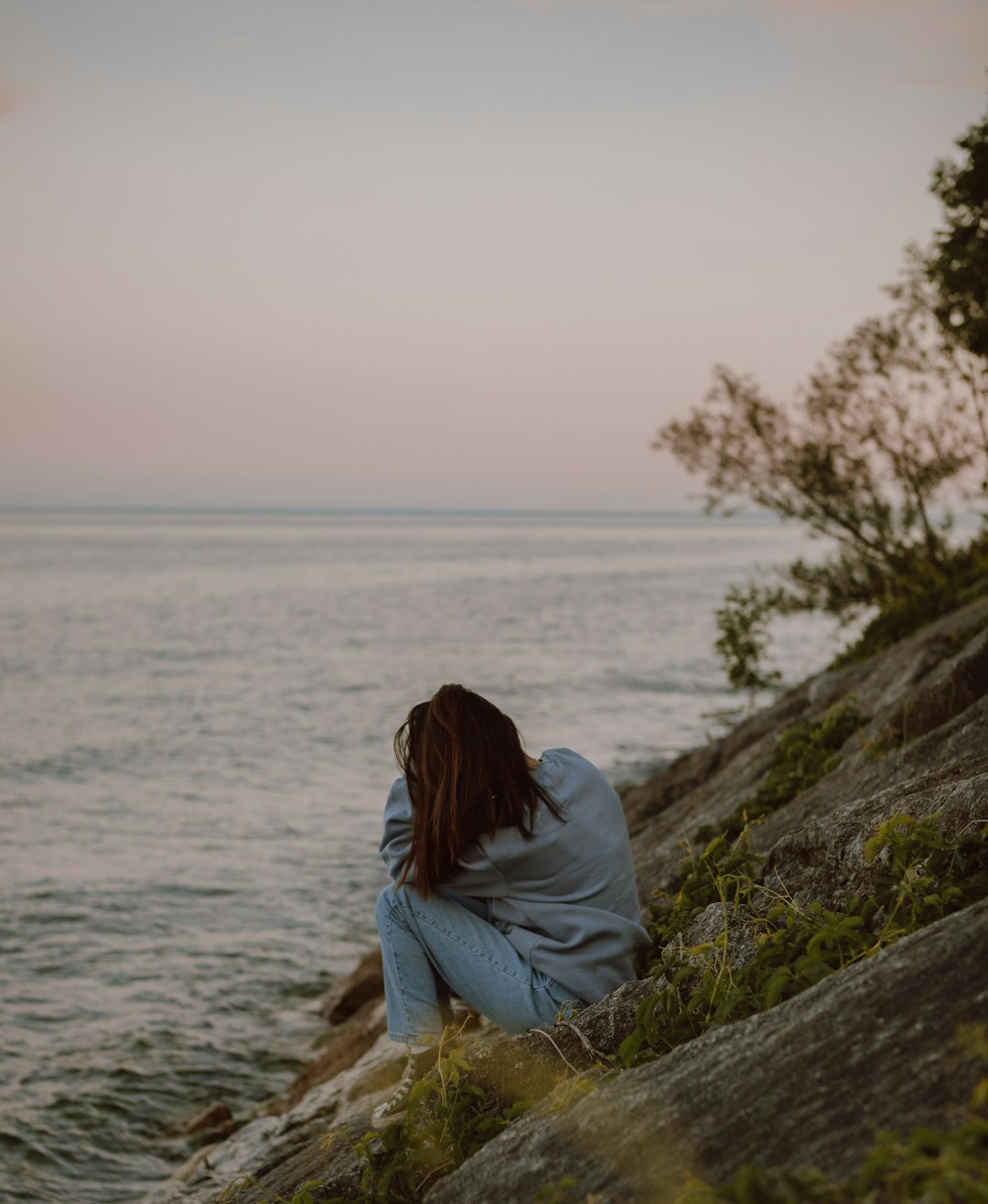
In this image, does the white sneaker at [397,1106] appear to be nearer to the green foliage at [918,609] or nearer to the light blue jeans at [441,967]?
the light blue jeans at [441,967]

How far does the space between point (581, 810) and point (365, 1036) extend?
5227mm

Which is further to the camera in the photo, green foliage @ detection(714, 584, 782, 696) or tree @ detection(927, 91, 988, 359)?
green foliage @ detection(714, 584, 782, 696)

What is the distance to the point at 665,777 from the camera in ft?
44.8

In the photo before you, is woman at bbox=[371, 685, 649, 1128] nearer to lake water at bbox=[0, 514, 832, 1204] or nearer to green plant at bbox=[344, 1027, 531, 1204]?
green plant at bbox=[344, 1027, 531, 1204]

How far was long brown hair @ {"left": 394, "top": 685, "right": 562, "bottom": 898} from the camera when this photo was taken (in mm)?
4727

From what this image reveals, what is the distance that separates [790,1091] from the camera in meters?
2.72

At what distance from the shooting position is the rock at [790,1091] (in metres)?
2.50

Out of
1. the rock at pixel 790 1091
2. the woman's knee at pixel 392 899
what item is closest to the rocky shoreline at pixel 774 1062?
the rock at pixel 790 1091

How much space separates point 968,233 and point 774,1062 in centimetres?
1326

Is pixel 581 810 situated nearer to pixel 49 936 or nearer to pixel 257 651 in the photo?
pixel 49 936

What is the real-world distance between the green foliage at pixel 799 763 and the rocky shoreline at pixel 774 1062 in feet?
0.93

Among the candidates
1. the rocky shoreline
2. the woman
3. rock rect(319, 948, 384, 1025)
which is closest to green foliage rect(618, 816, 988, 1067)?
the rocky shoreline

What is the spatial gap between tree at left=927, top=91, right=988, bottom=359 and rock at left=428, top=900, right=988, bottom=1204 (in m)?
12.5

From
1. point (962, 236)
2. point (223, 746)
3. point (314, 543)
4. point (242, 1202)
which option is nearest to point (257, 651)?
point (223, 746)
